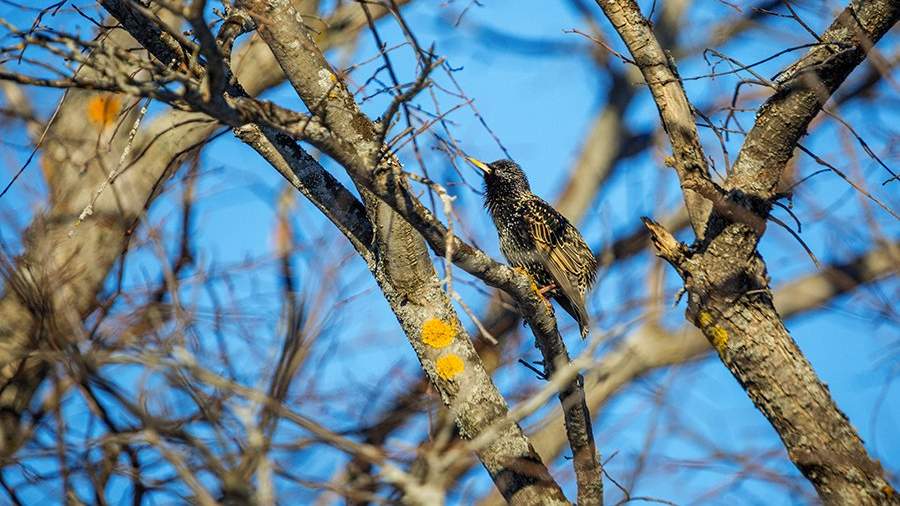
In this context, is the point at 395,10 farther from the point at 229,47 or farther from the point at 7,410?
the point at 7,410

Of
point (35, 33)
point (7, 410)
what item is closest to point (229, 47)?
point (35, 33)

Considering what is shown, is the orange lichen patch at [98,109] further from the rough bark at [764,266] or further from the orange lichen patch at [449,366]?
the rough bark at [764,266]

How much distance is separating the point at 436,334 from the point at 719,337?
4.08 ft

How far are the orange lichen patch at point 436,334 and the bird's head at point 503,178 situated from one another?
2724 mm

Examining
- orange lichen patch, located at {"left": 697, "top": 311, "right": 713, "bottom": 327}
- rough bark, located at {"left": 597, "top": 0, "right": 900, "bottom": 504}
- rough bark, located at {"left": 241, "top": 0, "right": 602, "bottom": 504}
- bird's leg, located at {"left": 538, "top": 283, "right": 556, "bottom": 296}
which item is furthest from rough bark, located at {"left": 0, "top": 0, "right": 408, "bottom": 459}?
orange lichen patch, located at {"left": 697, "top": 311, "right": 713, "bottom": 327}

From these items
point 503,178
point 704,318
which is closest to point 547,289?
point 503,178

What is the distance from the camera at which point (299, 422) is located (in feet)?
6.66

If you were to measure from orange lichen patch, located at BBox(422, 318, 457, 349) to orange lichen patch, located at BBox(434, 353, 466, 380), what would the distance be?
58 millimetres

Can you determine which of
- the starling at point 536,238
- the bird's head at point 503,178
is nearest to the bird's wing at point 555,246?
the starling at point 536,238

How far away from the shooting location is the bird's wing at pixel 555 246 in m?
5.95

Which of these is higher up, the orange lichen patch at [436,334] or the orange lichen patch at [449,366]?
the orange lichen patch at [436,334]

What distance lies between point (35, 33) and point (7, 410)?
4.48 m

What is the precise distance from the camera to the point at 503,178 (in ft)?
21.5

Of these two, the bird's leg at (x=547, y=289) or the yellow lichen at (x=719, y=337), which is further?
the bird's leg at (x=547, y=289)
